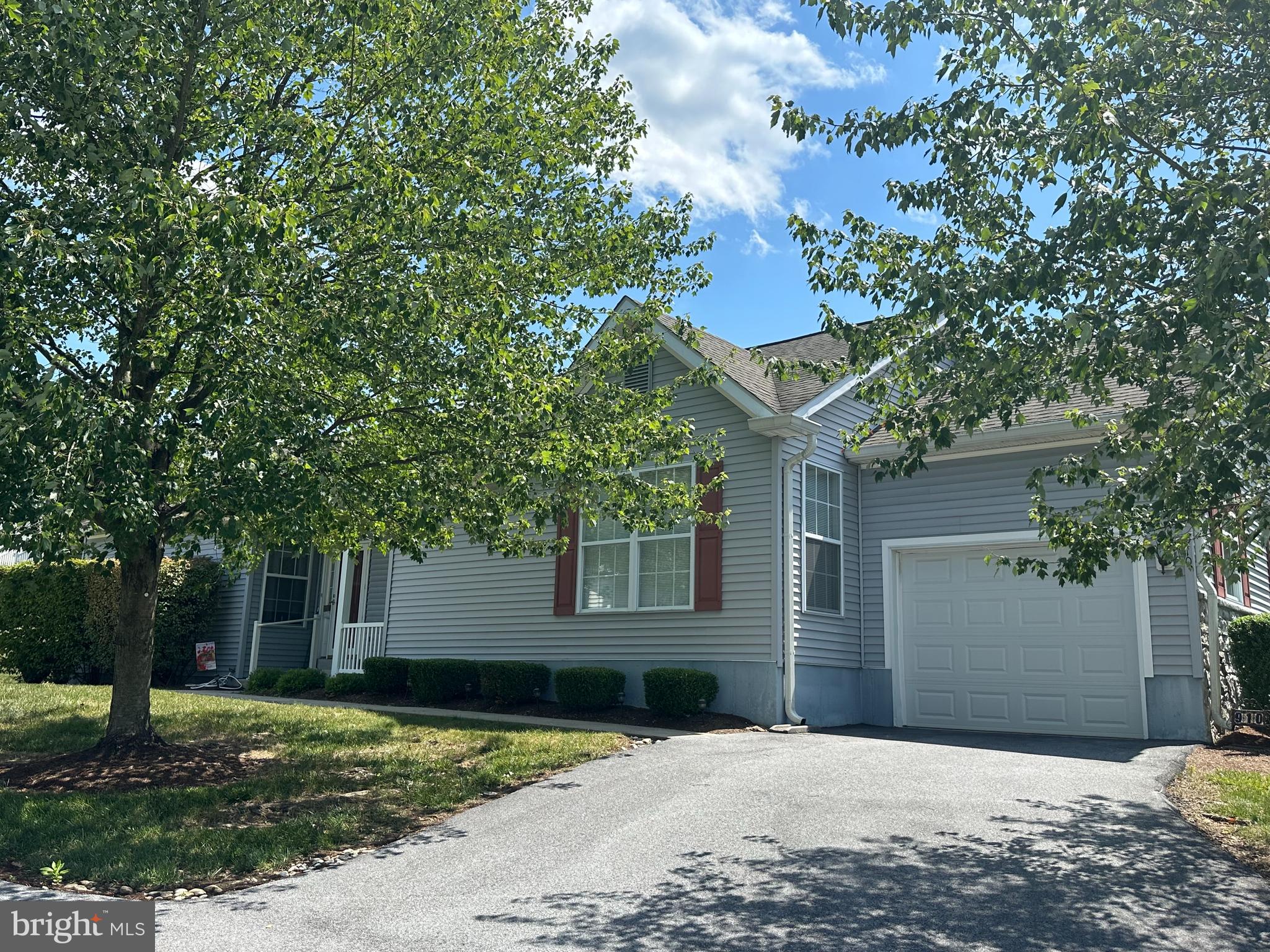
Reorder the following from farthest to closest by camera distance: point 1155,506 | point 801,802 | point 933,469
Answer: point 933,469, point 801,802, point 1155,506

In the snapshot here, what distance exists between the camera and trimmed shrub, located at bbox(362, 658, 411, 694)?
15.9 m

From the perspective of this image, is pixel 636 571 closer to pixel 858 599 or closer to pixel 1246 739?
pixel 858 599

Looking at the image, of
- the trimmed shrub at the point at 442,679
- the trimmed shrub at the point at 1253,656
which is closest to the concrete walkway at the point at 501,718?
the trimmed shrub at the point at 442,679

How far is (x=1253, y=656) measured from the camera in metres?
11.9

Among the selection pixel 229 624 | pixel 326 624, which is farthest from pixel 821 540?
pixel 229 624

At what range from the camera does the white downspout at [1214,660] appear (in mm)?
11430

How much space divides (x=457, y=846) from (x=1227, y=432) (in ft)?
18.0

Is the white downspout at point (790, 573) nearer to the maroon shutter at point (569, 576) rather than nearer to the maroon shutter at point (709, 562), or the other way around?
the maroon shutter at point (709, 562)

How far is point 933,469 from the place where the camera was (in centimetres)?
1386

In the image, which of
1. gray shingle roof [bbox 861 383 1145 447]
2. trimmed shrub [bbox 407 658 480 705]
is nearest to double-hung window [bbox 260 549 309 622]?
trimmed shrub [bbox 407 658 480 705]

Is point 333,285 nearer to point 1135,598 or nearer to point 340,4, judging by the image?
point 340,4

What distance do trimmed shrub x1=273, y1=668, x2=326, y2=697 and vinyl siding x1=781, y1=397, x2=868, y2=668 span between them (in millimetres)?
8257

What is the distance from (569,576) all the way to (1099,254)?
9.90m

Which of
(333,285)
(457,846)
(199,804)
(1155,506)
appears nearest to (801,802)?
(457,846)
